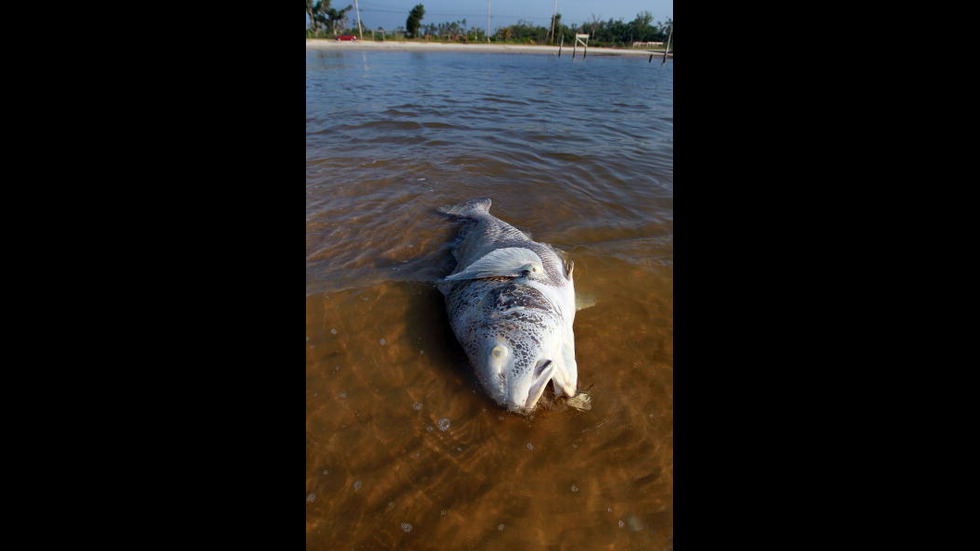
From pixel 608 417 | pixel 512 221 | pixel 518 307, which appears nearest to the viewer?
pixel 608 417

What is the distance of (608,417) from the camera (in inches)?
106

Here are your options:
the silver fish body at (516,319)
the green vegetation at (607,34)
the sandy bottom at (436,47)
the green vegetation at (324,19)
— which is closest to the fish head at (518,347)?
the silver fish body at (516,319)

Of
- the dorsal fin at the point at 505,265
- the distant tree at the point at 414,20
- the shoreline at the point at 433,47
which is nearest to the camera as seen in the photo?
the dorsal fin at the point at 505,265

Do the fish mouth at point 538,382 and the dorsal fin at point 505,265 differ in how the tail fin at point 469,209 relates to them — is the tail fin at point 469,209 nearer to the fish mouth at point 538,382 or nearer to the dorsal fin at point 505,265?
the dorsal fin at point 505,265

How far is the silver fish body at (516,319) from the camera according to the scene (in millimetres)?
2568

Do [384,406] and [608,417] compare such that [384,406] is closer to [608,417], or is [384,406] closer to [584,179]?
[608,417]

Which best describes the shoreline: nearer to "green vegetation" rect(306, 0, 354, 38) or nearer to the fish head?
"green vegetation" rect(306, 0, 354, 38)

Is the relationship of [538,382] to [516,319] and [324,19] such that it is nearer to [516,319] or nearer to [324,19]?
[516,319]

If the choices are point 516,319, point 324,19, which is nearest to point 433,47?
point 324,19

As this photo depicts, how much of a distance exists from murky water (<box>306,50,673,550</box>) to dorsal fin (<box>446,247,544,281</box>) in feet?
1.53

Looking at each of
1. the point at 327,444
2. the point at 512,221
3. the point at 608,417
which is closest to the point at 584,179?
the point at 512,221

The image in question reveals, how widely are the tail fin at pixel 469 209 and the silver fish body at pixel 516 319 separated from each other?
4.08 feet

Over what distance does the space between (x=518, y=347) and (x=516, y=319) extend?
11.4 inches
